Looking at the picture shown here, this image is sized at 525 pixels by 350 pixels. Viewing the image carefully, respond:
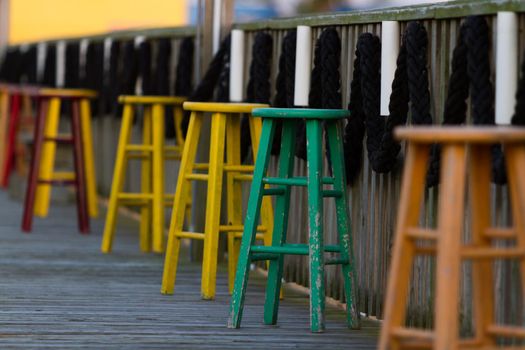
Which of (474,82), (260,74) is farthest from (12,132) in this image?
(474,82)

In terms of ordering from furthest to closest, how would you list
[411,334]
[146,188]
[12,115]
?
[12,115]
[146,188]
[411,334]

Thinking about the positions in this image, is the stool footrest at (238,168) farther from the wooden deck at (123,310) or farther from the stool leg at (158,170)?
the stool leg at (158,170)

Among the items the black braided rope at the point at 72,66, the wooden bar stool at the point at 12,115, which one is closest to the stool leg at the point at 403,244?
the wooden bar stool at the point at 12,115

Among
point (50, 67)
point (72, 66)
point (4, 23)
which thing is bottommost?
point (72, 66)

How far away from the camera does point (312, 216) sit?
507cm

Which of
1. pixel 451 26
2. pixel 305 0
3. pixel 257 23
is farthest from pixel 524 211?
pixel 305 0

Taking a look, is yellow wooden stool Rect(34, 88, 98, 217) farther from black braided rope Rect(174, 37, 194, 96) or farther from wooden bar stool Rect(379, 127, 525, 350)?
wooden bar stool Rect(379, 127, 525, 350)

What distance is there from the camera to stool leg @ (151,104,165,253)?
7.64 meters

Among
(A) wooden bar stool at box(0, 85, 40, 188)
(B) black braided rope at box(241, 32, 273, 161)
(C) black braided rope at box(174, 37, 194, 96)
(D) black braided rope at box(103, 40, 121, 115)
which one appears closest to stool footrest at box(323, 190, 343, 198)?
(B) black braided rope at box(241, 32, 273, 161)

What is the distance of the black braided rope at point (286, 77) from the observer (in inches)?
252

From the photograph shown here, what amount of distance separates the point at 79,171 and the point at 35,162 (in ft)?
0.92

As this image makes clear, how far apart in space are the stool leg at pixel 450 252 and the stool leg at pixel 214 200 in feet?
8.04

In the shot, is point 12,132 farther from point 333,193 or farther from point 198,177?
point 333,193

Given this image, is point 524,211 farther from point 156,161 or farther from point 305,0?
point 305,0
